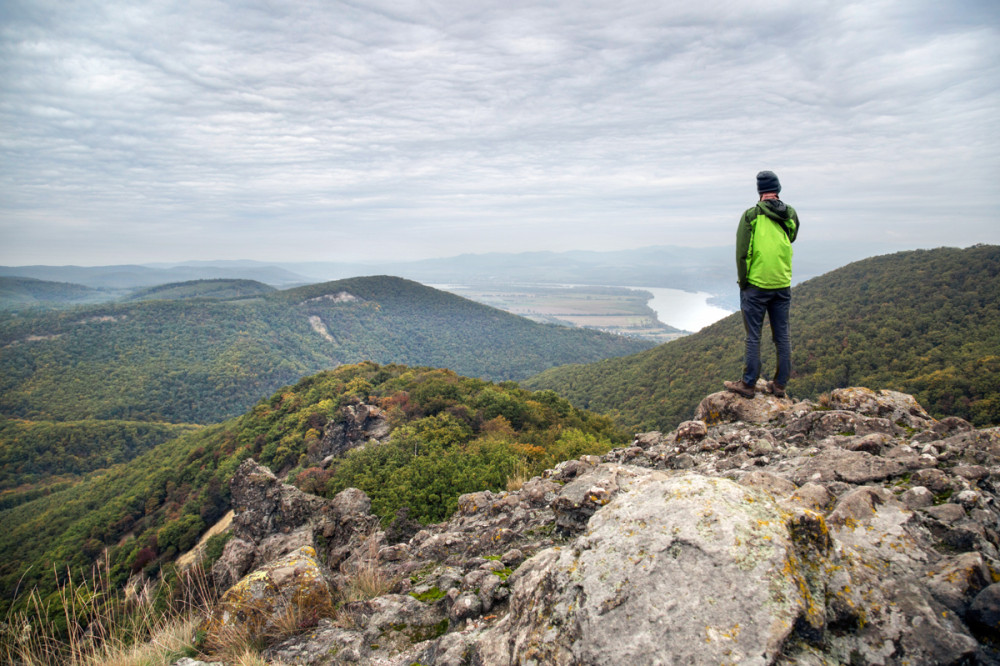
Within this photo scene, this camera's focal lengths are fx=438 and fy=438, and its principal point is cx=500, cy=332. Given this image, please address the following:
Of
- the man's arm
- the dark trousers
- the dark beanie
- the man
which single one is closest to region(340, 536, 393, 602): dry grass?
the dark trousers

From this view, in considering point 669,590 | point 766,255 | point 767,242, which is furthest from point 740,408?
point 669,590

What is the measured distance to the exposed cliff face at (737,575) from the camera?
2.79 meters

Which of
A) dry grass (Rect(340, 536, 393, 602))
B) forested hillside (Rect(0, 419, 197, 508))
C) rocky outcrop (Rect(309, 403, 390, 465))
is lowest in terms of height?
forested hillside (Rect(0, 419, 197, 508))

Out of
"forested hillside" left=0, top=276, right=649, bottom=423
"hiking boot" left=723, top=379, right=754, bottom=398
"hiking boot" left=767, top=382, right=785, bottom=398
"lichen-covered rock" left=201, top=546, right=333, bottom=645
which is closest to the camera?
"lichen-covered rock" left=201, top=546, right=333, bottom=645

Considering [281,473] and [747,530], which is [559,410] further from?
[747,530]

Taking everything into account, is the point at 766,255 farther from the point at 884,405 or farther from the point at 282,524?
the point at 282,524

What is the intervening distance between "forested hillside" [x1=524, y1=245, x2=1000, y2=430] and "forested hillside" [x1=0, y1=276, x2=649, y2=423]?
A: 290 feet

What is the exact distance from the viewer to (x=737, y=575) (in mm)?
2990

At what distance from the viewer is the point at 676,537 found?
10.9 ft

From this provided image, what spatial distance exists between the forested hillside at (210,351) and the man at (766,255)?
134998 mm

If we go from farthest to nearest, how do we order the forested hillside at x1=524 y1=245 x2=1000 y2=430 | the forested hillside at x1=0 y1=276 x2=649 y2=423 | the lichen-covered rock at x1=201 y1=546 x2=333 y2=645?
the forested hillside at x1=0 y1=276 x2=649 y2=423
the forested hillside at x1=524 y1=245 x2=1000 y2=430
the lichen-covered rock at x1=201 y1=546 x2=333 y2=645

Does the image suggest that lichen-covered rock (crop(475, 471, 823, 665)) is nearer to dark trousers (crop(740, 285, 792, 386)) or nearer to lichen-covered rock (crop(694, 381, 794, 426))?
dark trousers (crop(740, 285, 792, 386))

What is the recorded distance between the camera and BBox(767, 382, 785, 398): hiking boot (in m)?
9.06

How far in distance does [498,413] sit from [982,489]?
22.3 metres
